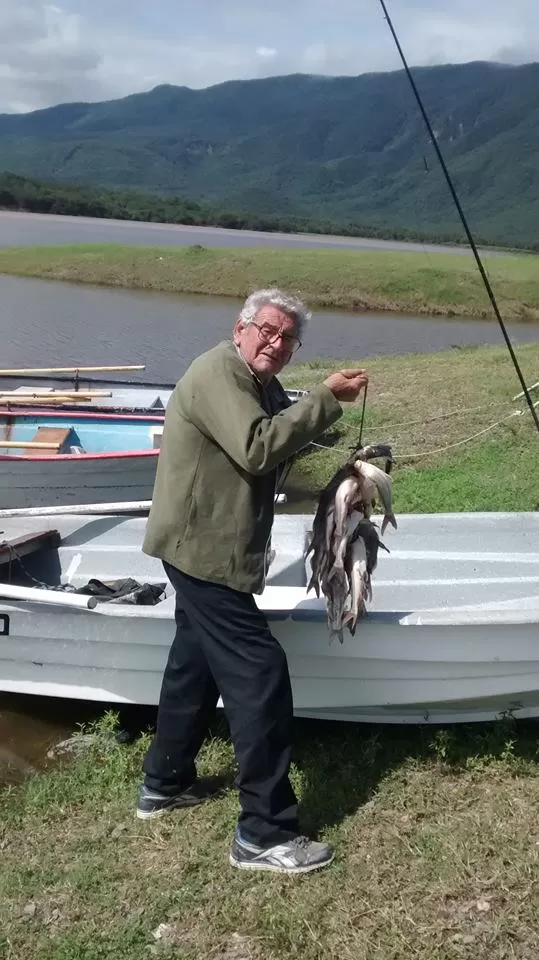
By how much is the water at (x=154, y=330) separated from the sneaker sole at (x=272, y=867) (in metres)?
16.4

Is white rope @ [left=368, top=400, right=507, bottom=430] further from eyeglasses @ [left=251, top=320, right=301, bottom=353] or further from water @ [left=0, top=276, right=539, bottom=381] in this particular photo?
water @ [left=0, top=276, right=539, bottom=381]

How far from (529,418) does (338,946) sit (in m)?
8.77

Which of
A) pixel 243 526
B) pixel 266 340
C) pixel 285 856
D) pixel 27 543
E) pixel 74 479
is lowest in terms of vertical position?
pixel 285 856

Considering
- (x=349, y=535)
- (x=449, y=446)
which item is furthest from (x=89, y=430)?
(x=349, y=535)

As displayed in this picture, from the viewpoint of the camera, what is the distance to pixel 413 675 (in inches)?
172

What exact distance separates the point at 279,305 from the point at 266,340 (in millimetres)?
144

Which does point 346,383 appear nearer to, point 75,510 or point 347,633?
Answer: point 347,633

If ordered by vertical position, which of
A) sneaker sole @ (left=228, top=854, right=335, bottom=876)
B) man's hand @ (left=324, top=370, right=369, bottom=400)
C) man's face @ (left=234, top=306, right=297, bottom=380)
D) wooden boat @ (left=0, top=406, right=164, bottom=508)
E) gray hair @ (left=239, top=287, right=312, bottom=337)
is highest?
gray hair @ (left=239, top=287, right=312, bottom=337)

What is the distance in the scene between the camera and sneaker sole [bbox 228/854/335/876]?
368 cm

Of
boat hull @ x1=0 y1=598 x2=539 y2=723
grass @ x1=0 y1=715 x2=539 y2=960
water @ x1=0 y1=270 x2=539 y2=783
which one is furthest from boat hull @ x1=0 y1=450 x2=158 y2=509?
grass @ x1=0 y1=715 x2=539 y2=960

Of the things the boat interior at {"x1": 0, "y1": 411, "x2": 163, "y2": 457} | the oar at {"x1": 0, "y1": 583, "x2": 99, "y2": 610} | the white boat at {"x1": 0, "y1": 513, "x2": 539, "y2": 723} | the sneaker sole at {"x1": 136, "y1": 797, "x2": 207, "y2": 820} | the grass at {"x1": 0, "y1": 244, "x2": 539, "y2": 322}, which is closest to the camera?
the sneaker sole at {"x1": 136, "y1": 797, "x2": 207, "y2": 820}

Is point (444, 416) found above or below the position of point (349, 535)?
below

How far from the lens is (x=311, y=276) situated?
135 ft

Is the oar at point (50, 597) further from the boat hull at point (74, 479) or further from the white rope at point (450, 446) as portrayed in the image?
the white rope at point (450, 446)
